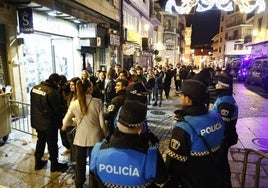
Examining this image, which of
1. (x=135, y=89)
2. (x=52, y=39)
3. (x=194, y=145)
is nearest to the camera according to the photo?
(x=194, y=145)

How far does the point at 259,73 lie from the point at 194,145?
21360mm

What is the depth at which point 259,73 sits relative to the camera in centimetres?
2075

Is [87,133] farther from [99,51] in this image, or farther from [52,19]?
[99,51]

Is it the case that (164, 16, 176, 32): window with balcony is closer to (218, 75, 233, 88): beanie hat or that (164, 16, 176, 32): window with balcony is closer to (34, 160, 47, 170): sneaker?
(218, 75, 233, 88): beanie hat

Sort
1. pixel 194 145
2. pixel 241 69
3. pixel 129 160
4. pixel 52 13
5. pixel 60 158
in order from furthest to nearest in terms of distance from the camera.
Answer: pixel 241 69 → pixel 52 13 → pixel 60 158 → pixel 194 145 → pixel 129 160

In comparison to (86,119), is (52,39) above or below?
above

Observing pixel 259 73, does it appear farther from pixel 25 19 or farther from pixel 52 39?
pixel 25 19

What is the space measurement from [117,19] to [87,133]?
1436 centimetres

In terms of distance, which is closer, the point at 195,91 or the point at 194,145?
the point at 194,145

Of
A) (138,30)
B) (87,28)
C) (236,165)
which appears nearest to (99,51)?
(87,28)

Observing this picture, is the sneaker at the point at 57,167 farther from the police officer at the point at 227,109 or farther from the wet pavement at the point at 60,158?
the police officer at the point at 227,109

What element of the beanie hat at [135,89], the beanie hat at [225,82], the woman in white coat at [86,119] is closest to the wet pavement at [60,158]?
the woman in white coat at [86,119]

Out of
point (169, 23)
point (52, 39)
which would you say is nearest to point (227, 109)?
point (52, 39)

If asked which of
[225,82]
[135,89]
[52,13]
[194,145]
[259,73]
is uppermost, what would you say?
[52,13]
